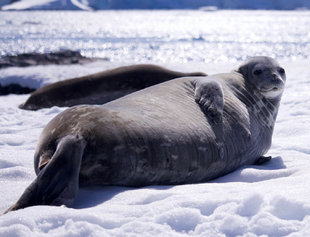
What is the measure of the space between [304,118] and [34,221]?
11.0ft

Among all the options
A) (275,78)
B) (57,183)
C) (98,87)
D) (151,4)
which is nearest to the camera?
(57,183)

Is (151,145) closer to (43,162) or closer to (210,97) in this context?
(43,162)

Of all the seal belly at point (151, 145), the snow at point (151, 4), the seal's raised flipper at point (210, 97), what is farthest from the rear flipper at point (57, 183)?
the snow at point (151, 4)

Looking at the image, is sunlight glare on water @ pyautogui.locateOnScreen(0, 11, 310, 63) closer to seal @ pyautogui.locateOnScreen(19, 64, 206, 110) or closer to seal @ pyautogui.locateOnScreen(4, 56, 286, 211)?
seal @ pyautogui.locateOnScreen(19, 64, 206, 110)

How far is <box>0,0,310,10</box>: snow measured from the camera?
109 meters

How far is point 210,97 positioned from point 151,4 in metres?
111

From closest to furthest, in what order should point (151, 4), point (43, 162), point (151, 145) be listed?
point (43, 162)
point (151, 145)
point (151, 4)

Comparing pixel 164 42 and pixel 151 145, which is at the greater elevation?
pixel 151 145

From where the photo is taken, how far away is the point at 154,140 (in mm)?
2916

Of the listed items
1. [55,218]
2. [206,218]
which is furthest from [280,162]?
[55,218]

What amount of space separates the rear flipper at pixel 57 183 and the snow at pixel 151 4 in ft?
351

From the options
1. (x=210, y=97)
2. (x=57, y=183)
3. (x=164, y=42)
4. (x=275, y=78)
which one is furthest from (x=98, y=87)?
(x=164, y=42)

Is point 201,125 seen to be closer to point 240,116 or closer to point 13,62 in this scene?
point 240,116

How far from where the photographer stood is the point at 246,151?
3.54 metres
